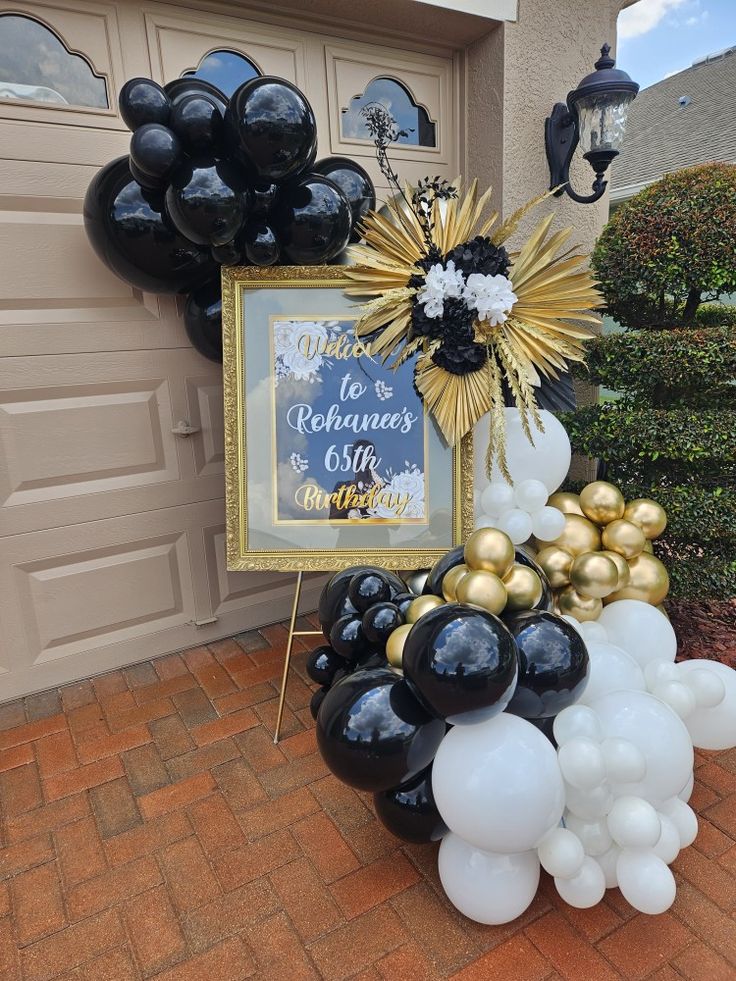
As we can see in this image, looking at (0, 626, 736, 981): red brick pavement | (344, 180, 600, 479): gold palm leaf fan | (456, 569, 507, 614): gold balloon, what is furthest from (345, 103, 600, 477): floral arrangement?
(0, 626, 736, 981): red brick pavement

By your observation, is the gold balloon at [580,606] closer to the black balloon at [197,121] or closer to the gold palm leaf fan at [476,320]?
the gold palm leaf fan at [476,320]

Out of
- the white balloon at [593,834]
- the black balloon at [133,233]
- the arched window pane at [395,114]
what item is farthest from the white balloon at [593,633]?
the arched window pane at [395,114]

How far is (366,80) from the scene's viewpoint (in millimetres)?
2729

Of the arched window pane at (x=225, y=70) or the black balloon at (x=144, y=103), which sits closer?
the black balloon at (x=144, y=103)

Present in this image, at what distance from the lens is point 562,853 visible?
1.41m

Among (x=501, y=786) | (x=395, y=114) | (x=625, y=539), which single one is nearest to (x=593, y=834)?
(x=501, y=786)

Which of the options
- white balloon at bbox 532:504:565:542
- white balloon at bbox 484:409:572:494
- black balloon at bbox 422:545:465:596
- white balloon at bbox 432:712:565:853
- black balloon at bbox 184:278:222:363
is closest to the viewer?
white balloon at bbox 432:712:565:853

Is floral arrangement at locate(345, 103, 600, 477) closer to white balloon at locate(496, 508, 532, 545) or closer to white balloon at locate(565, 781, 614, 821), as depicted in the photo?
white balloon at locate(496, 508, 532, 545)

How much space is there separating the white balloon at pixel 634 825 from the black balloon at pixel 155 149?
2.12 metres

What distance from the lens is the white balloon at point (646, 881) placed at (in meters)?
1.40

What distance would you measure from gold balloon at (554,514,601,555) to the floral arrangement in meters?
0.35

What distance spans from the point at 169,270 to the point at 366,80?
1416mm

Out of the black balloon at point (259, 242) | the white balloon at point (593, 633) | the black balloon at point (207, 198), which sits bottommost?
the white balloon at point (593, 633)

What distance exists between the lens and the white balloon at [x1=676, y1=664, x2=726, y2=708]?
1.64 metres
